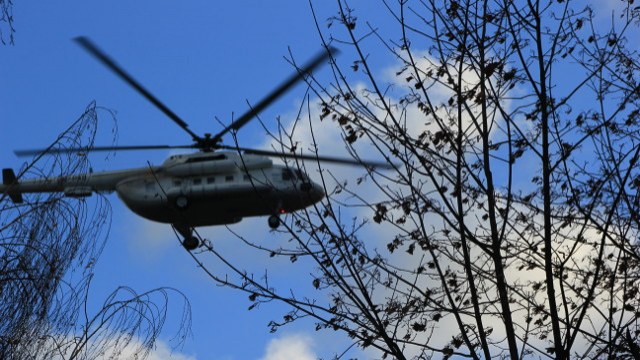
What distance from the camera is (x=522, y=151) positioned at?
719 cm

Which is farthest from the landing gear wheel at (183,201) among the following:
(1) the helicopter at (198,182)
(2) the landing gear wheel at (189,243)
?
(2) the landing gear wheel at (189,243)

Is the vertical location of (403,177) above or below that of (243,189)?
below

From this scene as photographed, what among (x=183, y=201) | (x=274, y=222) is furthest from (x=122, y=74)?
(x=274, y=222)

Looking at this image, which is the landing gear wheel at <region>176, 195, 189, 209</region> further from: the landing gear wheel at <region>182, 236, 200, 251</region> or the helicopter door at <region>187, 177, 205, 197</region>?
the landing gear wheel at <region>182, 236, 200, 251</region>

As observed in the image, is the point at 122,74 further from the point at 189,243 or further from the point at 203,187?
the point at 189,243

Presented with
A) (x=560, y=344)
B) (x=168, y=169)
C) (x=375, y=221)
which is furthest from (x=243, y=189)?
(x=560, y=344)

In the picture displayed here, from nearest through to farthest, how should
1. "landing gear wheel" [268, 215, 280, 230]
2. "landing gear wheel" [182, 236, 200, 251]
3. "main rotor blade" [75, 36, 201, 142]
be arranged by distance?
"landing gear wheel" [268, 215, 280, 230] → "landing gear wheel" [182, 236, 200, 251] → "main rotor blade" [75, 36, 201, 142]

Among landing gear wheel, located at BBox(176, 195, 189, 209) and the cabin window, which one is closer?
landing gear wheel, located at BBox(176, 195, 189, 209)

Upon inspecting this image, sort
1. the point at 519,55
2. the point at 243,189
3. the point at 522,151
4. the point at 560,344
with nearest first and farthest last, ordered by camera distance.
→ the point at 560,344 < the point at 519,55 < the point at 522,151 < the point at 243,189

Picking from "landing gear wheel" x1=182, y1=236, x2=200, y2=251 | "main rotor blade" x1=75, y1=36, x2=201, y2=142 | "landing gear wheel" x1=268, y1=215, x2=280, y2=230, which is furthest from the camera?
"main rotor blade" x1=75, y1=36, x2=201, y2=142

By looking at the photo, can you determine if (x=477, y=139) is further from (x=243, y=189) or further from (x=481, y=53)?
(x=243, y=189)

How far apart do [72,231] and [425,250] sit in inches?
101

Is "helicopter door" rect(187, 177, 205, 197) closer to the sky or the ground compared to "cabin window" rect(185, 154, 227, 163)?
closer to the ground

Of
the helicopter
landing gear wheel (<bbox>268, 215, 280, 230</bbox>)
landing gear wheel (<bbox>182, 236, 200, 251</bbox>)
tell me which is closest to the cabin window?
the helicopter
